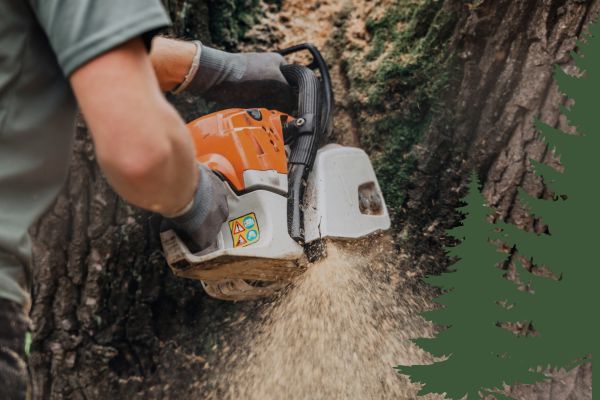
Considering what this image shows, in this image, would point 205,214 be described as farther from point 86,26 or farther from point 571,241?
point 571,241

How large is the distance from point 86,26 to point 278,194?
1.21 meters

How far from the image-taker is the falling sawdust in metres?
2.59

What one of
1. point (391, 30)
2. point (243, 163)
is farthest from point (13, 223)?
point (391, 30)

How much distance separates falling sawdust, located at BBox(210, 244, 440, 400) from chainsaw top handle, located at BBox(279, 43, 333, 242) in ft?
1.13

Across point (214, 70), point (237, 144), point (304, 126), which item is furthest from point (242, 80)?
point (237, 144)

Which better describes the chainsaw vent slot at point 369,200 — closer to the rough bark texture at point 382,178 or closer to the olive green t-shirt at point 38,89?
the rough bark texture at point 382,178

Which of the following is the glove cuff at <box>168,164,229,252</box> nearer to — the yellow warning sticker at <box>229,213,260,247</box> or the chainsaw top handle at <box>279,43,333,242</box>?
the yellow warning sticker at <box>229,213,260,247</box>

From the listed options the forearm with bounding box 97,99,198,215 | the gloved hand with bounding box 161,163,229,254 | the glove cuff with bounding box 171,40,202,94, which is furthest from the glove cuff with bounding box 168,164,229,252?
the forearm with bounding box 97,99,198,215

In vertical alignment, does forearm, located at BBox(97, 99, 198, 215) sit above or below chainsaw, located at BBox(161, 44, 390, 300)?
above

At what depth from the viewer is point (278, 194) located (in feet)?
7.38

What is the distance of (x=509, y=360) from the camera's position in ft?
7.43

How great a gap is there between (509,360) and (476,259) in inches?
13.8

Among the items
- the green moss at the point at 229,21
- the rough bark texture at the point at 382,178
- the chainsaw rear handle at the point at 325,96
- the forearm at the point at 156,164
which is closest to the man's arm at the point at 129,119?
the forearm at the point at 156,164

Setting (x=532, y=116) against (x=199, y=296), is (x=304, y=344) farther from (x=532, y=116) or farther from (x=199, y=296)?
(x=532, y=116)
